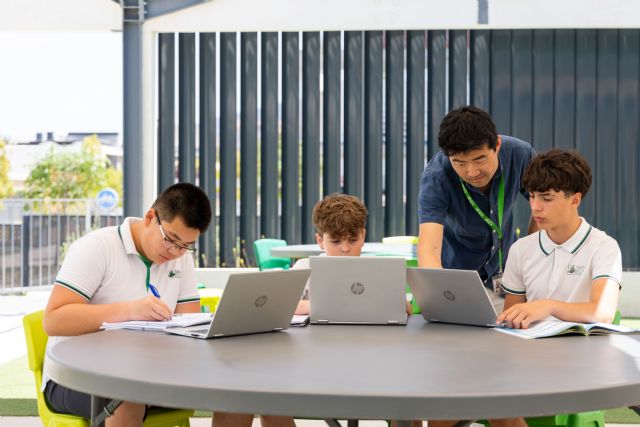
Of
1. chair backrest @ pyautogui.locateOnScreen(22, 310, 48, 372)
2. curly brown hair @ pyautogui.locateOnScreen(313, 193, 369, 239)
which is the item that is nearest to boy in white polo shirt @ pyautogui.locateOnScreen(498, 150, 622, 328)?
curly brown hair @ pyautogui.locateOnScreen(313, 193, 369, 239)

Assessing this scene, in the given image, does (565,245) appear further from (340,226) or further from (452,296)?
(340,226)

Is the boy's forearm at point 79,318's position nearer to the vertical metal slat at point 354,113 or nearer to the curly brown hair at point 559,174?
the curly brown hair at point 559,174

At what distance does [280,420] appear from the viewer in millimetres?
2607

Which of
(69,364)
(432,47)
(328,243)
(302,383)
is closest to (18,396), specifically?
(328,243)

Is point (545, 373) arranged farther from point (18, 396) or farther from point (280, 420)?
point (18, 396)

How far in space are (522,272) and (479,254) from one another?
57cm

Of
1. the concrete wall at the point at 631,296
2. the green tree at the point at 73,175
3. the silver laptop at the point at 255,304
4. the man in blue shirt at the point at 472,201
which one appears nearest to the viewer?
the silver laptop at the point at 255,304

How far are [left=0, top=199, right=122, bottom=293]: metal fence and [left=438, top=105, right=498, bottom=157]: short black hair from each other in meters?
7.78

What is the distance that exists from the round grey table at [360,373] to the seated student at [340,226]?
812 millimetres

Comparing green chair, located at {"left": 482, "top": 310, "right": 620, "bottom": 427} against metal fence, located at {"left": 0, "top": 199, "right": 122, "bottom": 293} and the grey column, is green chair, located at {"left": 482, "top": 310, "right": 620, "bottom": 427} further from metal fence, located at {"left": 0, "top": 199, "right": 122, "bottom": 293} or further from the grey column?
metal fence, located at {"left": 0, "top": 199, "right": 122, "bottom": 293}

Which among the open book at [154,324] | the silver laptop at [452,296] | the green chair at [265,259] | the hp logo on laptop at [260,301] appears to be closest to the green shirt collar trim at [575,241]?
the silver laptop at [452,296]

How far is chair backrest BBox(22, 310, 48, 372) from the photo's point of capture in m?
2.50

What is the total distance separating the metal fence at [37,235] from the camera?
10.2 m

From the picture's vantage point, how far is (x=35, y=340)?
8.25ft
